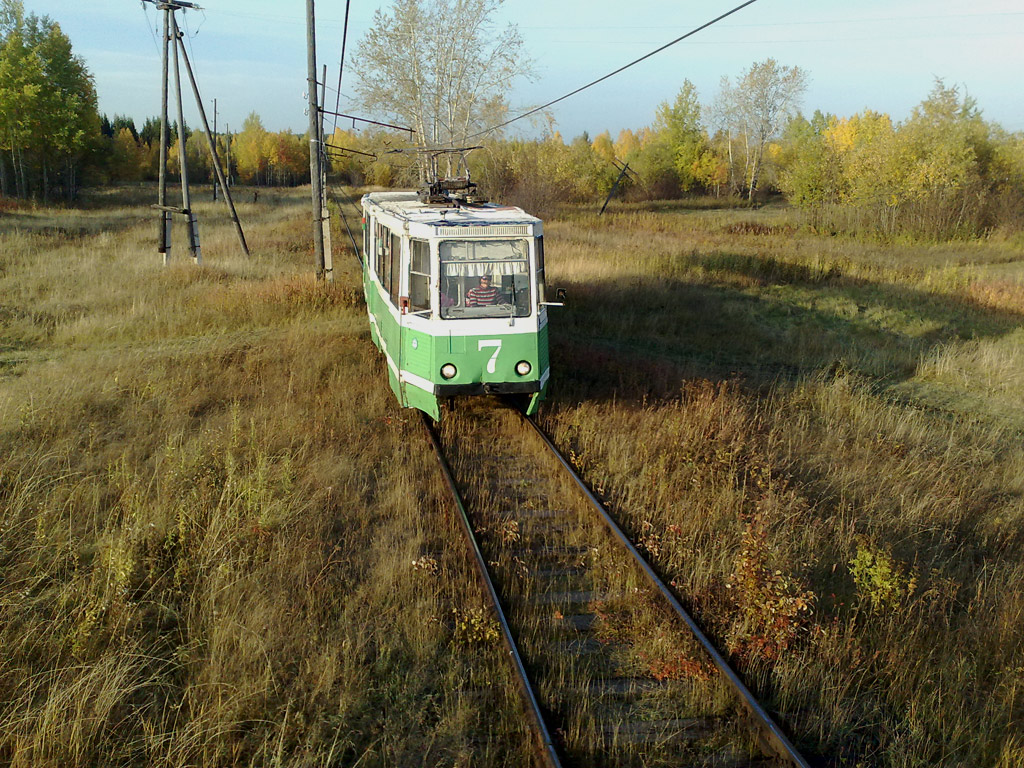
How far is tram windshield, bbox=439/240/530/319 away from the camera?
8430mm

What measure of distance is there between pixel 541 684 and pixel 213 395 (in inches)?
278

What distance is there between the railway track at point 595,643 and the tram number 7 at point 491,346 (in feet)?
4.12

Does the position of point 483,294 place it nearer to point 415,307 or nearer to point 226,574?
point 415,307

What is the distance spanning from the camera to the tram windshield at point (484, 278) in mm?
8430

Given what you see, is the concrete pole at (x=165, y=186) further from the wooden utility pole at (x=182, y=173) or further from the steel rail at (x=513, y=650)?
the steel rail at (x=513, y=650)

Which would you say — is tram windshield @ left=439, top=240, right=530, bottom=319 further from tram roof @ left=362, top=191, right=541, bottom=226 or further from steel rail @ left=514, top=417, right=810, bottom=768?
steel rail @ left=514, top=417, right=810, bottom=768

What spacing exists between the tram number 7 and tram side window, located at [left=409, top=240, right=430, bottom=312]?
78cm

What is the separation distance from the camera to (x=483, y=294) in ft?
28.1

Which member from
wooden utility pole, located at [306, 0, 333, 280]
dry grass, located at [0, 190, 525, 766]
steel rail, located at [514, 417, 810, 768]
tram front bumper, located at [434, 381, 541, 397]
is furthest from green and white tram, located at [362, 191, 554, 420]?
wooden utility pole, located at [306, 0, 333, 280]

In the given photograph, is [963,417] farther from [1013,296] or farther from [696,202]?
[696,202]

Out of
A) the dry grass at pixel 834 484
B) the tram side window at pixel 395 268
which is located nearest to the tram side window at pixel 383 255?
the tram side window at pixel 395 268

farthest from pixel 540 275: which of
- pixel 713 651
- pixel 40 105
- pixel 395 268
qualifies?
pixel 40 105

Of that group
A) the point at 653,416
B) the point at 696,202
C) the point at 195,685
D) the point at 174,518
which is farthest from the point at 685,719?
the point at 696,202

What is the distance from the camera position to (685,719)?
14.6 ft
